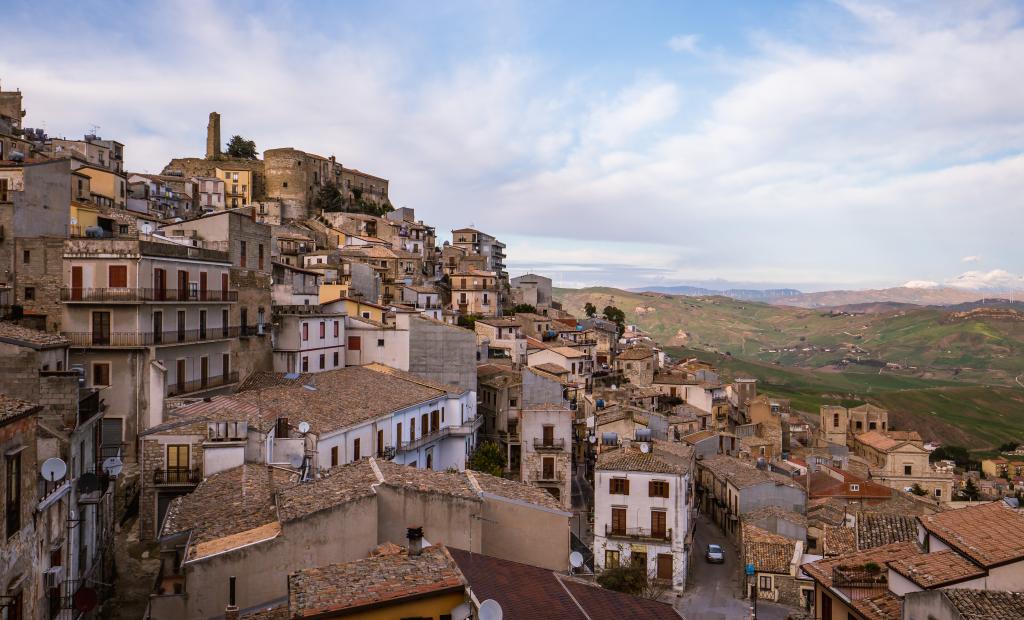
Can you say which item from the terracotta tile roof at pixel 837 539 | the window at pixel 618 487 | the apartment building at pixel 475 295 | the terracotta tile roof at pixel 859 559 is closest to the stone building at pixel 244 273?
the window at pixel 618 487

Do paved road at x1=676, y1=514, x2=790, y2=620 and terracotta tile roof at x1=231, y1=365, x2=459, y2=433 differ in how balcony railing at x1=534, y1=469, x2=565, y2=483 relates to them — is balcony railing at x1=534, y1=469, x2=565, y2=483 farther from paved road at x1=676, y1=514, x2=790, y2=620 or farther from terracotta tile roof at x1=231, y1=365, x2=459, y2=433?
paved road at x1=676, y1=514, x2=790, y2=620

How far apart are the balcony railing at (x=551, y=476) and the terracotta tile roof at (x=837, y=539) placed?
45.1 feet

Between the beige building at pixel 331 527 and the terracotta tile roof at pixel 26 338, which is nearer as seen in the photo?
the beige building at pixel 331 527

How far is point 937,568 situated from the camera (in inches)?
612

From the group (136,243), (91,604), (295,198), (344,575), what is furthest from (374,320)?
(295,198)

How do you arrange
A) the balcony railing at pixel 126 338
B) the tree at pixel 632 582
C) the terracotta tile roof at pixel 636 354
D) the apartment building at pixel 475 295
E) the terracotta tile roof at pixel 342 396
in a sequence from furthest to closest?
the apartment building at pixel 475 295 → the terracotta tile roof at pixel 636 354 → the terracotta tile roof at pixel 342 396 → the balcony railing at pixel 126 338 → the tree at pixel 632 582

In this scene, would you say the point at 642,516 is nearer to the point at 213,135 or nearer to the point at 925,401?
the point at 213,135

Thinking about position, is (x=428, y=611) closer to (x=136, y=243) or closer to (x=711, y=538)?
(x=136, y=243)

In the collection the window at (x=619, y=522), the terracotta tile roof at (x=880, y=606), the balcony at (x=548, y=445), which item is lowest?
the window at (x=619, y=522)

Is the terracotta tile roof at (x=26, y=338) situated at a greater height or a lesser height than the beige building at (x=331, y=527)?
greater

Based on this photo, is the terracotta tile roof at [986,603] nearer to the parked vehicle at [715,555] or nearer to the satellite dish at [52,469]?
the satellite dish at [52,469]

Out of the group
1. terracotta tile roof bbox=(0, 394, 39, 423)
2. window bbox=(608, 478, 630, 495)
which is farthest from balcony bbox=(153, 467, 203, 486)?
window bbox=(608, 478, 630, 495)

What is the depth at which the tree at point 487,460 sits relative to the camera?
Result: 39.2m

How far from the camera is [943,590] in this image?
1380 centimetres
